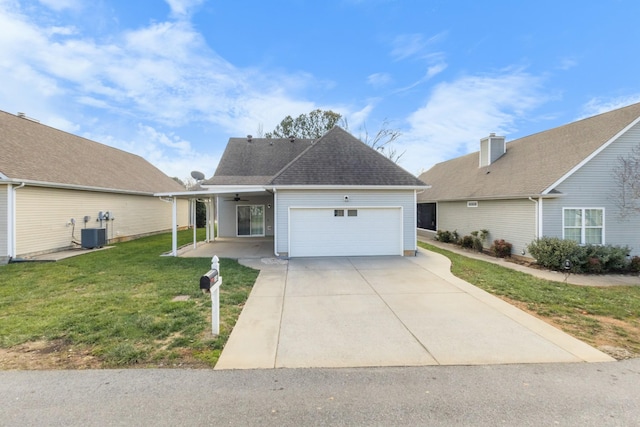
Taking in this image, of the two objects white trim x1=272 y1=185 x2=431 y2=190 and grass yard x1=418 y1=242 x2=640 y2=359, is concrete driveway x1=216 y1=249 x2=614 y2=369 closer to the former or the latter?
grass yard x1=418 y1=242 x2=640 y2=359

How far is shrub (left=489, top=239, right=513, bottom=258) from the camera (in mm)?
A: 12562

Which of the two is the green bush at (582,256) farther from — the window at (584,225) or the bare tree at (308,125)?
the bare tree at (308,125)

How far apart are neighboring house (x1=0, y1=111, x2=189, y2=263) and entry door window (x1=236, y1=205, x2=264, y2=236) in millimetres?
6223

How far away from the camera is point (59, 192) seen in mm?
12461

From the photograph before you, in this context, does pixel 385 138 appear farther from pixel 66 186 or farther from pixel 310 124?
pixel 66 186

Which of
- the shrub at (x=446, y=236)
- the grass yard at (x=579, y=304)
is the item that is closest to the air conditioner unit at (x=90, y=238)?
the grass yard at (x=579, y=304)

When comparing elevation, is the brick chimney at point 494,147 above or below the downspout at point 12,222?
above

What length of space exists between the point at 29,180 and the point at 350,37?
15.8 m

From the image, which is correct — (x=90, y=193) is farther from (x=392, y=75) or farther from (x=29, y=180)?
(x=392, y=75)

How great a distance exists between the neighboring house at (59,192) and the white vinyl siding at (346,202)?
9059 millimetres

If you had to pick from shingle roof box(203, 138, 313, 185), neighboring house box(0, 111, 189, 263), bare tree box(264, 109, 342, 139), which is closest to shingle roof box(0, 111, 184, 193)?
neighboring house box(0, 111, 189, 263)

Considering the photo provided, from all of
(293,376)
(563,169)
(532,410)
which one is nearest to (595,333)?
(532,410)

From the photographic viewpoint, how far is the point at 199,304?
5926 millimetres

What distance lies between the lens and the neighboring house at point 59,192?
10617 millimetres
